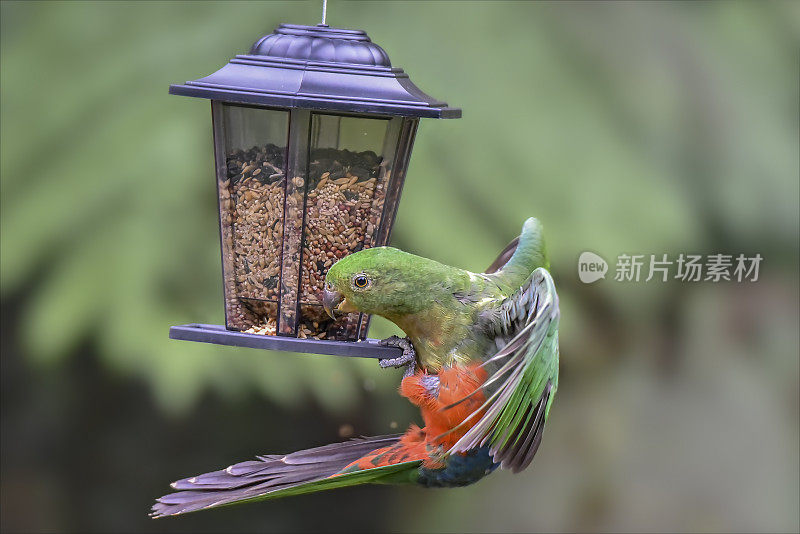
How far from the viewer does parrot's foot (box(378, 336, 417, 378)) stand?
232 centimetres

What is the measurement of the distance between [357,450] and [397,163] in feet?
2.51

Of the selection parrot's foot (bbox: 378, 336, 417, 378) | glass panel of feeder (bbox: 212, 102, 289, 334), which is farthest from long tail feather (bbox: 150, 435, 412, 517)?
glass panel of feeder (bbox: 212, 102, 289, 334)

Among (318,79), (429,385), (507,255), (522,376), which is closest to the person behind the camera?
(522,376)

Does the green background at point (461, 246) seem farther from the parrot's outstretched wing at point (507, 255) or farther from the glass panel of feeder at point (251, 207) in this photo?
the glass panel of feeder at point (251, 207)

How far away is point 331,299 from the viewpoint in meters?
2.17

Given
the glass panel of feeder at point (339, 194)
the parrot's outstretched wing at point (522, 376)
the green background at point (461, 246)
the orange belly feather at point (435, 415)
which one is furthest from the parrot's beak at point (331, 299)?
the green background at point (461, 246)

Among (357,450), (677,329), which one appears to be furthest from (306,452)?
(677,329)

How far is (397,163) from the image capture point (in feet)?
7.59

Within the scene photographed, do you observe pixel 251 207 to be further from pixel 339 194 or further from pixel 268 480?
pixel 268 480

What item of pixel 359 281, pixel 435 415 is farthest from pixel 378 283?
pixel 435 415

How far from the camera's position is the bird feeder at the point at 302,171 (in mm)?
2043

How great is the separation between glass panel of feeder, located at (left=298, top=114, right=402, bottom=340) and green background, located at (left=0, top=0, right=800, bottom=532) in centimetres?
118

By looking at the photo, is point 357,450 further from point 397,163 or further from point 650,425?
point 650,425

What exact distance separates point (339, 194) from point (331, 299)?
11.4 inches
